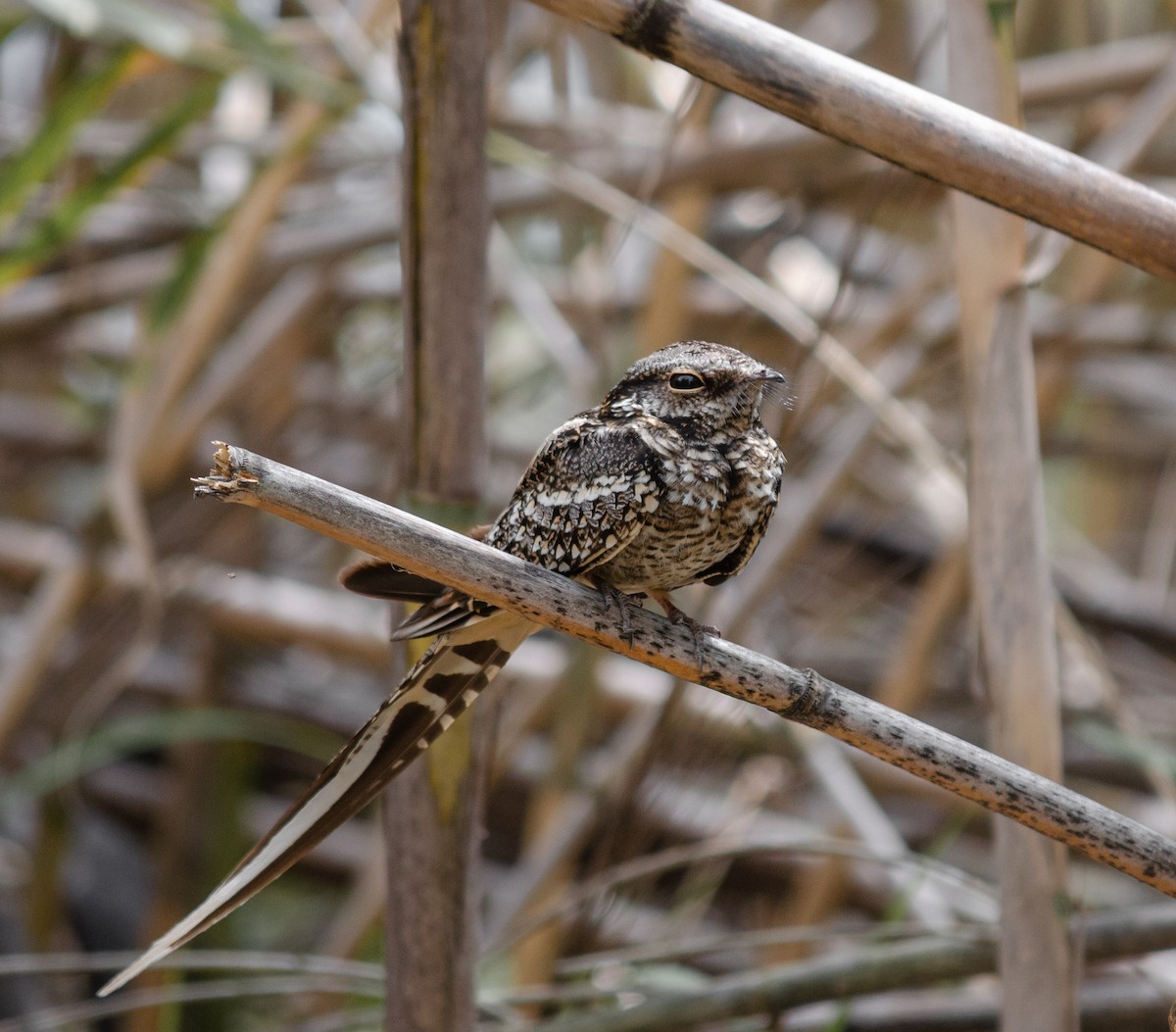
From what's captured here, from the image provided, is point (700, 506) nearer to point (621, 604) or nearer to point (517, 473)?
point (621, 604)

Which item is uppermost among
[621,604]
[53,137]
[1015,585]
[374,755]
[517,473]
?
[517,473]

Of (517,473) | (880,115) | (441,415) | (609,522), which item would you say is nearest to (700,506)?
(609,522)

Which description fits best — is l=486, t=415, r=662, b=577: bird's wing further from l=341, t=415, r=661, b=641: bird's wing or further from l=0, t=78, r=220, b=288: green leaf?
l=0, t=78, r=220, b=288: green leaf

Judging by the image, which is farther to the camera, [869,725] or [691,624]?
[691,624]

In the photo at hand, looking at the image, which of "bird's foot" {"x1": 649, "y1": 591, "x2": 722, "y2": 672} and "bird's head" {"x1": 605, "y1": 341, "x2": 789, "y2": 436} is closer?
"bird's foot" {"x1": 649, "y1": 591, "x2": 722, "y2": 672}

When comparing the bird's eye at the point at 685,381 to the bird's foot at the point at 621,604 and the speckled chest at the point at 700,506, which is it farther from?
the bird's foot at the point at 621,604

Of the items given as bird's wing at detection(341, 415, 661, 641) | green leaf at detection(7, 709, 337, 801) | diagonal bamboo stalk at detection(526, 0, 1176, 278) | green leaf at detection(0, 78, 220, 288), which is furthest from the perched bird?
green leaf at detection(7, 709, 337, 801)
